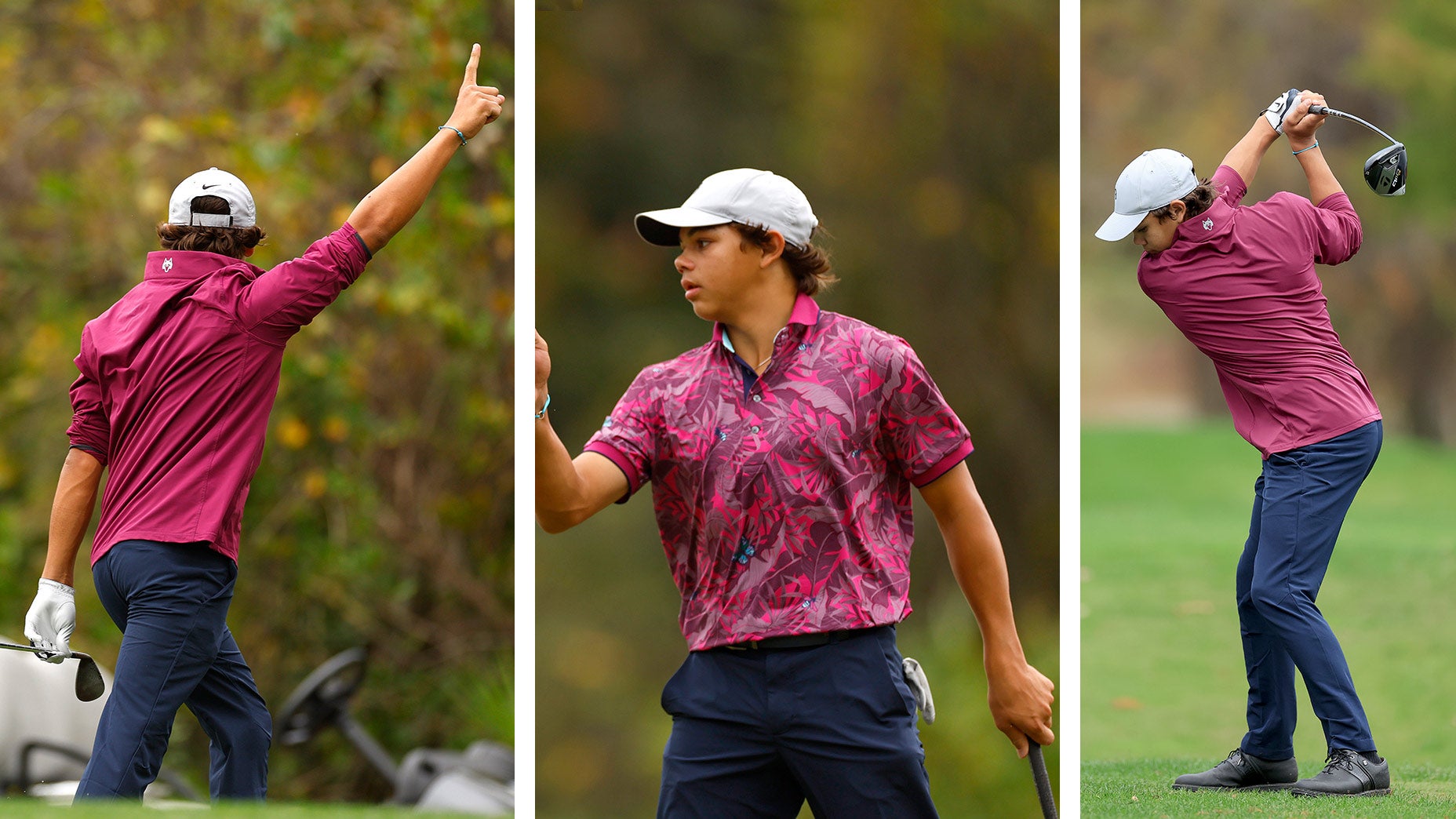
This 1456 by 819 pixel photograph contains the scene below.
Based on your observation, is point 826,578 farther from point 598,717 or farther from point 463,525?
point 463,525

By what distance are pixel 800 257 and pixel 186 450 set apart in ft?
4.81

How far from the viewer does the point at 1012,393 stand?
5988 mm

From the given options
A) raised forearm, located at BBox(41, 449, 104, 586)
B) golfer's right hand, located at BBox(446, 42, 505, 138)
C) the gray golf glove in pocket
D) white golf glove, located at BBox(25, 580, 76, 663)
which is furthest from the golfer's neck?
white golf glove, located at BBox(25, 580, 76, 663)

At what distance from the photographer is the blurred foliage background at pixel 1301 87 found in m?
11.4

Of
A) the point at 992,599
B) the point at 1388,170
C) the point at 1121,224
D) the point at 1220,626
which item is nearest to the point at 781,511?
the point at 992,599

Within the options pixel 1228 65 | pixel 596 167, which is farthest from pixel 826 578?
pixel 1228 65

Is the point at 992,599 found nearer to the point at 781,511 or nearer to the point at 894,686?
the point at 894,686

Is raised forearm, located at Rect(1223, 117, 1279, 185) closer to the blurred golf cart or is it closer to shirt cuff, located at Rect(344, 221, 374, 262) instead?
shirt cuff, located at Rect(344, 221, 374, 262)

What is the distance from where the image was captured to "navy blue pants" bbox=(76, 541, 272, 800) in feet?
10.6

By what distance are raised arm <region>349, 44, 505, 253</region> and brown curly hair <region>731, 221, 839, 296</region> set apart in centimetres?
86

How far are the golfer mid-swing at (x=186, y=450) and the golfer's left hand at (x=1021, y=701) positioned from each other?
1.67m

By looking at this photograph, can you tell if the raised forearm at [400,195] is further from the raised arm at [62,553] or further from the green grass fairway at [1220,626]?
the green grass fairway at [1220,626]

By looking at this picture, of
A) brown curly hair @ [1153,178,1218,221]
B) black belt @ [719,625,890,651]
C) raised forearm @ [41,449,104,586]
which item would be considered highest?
brown curly hair @ [1153,178,1218,221]

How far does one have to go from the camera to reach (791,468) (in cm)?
270
